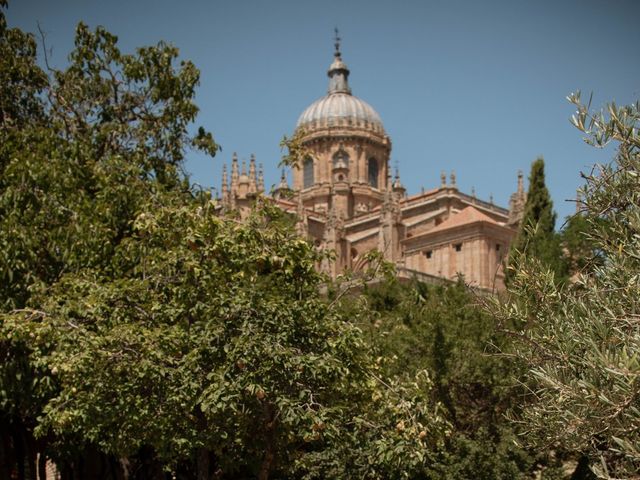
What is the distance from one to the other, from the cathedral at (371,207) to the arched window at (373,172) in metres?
0.08

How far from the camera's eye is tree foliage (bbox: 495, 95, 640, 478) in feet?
20.4

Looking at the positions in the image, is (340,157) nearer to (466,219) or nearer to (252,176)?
(252,176)

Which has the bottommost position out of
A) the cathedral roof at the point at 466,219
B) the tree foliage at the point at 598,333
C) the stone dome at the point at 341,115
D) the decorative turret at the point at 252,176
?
the tree foliage at the point at 598,333

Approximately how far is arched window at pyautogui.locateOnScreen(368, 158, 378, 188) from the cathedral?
0.25 feet

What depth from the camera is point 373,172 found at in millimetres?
64500

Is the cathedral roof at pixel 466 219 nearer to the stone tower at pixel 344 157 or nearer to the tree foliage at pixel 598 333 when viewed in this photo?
the stone tower at pixel 344 157

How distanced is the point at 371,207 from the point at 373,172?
3900mm

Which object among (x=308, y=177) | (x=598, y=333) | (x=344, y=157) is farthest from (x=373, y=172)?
(x=598, y=333)

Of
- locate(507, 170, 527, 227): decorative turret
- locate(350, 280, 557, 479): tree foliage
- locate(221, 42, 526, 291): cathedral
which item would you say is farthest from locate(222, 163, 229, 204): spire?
locate(350, 280, 557, 479): tree foliage

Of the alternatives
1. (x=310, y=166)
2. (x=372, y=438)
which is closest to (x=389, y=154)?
(x=310, y=166)

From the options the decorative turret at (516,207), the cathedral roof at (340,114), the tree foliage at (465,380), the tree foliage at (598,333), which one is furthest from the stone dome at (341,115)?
the tree foliage at (598,333)

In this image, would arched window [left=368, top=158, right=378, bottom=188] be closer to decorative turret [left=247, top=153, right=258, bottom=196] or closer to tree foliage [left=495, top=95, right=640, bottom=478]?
decorative turret [left=247, top=153, right=258, bottom=196]

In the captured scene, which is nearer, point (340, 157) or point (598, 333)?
point (598, 333)

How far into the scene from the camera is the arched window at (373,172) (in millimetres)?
64125
